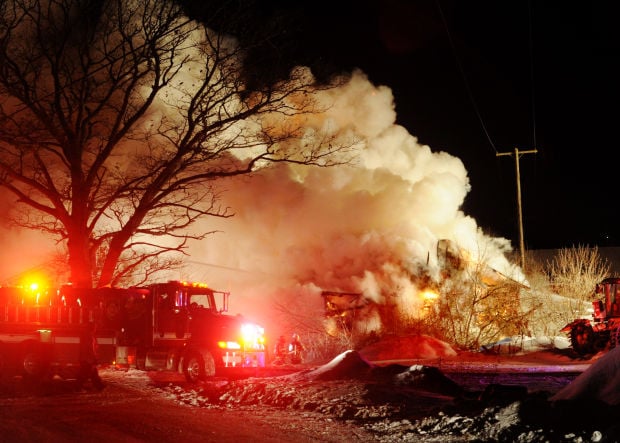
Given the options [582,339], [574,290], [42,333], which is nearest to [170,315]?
[42,333]

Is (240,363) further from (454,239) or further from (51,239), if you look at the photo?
(454,239)

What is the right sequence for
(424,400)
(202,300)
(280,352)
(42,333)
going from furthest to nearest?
(280,352) < (202,300) < (42,333) < (424,400)

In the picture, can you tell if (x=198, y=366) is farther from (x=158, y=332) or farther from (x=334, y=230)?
(x=334, y=230)

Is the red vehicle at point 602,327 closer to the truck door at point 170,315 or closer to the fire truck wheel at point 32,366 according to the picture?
the truck door at point 170,315

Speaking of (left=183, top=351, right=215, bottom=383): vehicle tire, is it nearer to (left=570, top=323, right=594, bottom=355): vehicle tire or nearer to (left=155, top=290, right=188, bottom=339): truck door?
(left=155, top=290, right=188, bottom=339): truck door

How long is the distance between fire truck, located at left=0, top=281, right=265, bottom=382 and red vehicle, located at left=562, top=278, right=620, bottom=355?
13.0 meters

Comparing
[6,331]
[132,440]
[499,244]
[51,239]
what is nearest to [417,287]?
[499,244]

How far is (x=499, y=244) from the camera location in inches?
1443

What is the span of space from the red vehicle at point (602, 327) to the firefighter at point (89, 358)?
16.9m

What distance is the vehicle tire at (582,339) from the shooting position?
25.2 metres

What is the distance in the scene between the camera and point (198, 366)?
1762 centimetres

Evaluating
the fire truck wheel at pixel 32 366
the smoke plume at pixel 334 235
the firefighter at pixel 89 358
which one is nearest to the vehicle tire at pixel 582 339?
the smoke plume at pixel 334 235

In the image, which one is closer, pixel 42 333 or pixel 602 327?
pixel 42 333

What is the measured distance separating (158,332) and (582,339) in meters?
15.6
